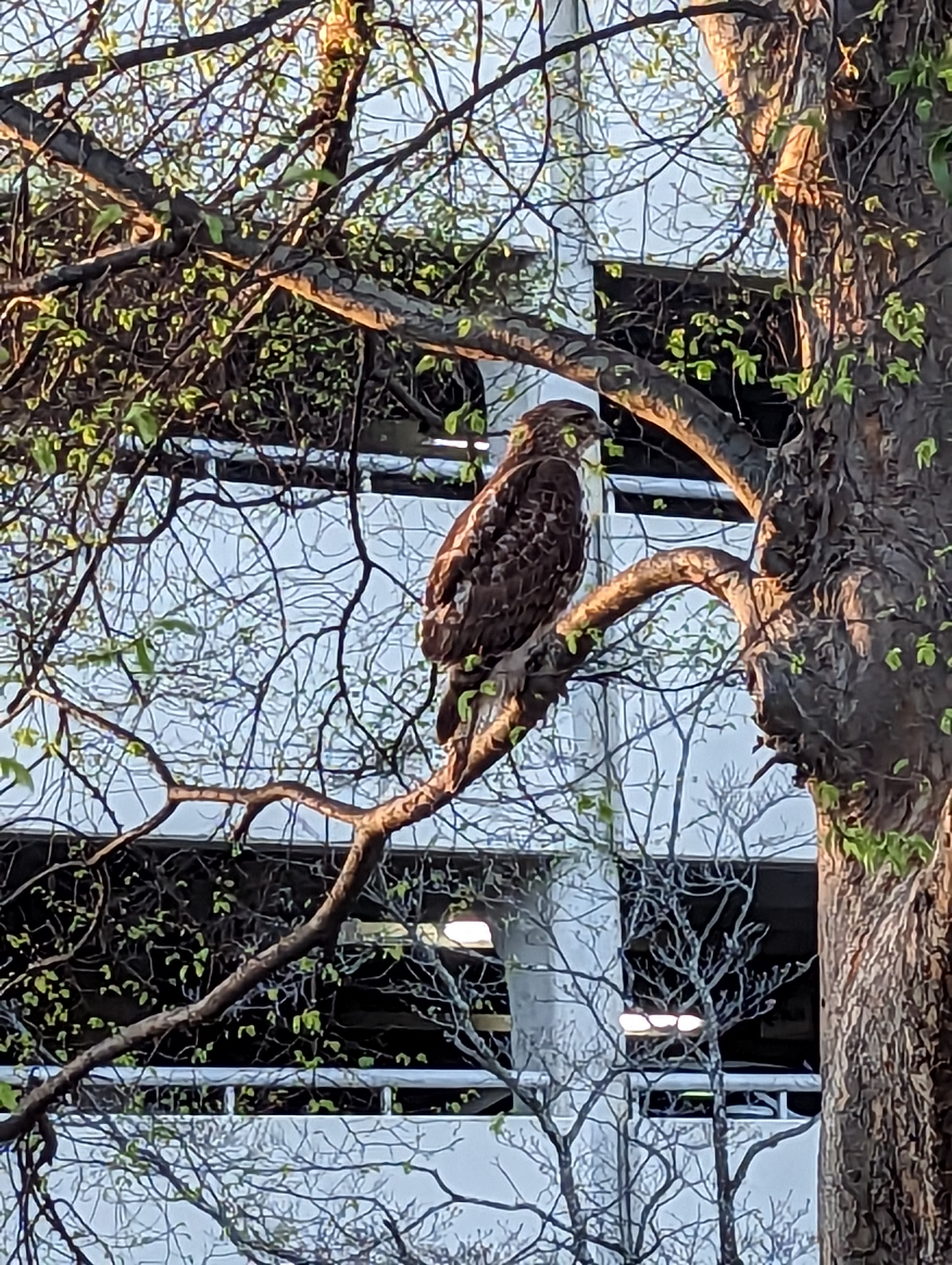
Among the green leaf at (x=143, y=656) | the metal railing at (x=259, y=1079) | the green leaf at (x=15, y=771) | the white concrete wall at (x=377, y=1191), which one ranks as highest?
the green leaf at (x=143, y=656)

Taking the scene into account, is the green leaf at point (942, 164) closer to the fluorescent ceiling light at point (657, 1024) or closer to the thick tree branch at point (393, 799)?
the thick tree branch at point (393, 799)

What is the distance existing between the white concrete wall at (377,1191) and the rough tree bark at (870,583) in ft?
5.22

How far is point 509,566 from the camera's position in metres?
2.86

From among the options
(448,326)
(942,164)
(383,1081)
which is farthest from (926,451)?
(383,1081)

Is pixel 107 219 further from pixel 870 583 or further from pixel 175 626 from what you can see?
pixel 870 583

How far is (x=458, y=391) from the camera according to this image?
175 inches

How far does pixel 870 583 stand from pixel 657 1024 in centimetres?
284

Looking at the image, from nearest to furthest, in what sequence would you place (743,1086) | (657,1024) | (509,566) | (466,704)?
(466,704) → (509,566) → (657,1024) → (743,1086)

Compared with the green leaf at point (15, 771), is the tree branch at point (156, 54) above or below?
above

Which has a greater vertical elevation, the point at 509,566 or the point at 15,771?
the point at 509,566

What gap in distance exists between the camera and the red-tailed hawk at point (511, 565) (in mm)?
2770

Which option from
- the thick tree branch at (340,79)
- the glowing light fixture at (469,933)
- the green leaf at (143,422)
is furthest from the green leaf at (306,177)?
the glowing light fixture at (469,933)

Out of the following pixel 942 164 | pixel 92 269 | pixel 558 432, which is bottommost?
pixel 942 164

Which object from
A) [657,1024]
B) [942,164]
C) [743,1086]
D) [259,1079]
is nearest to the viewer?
[942,164]
